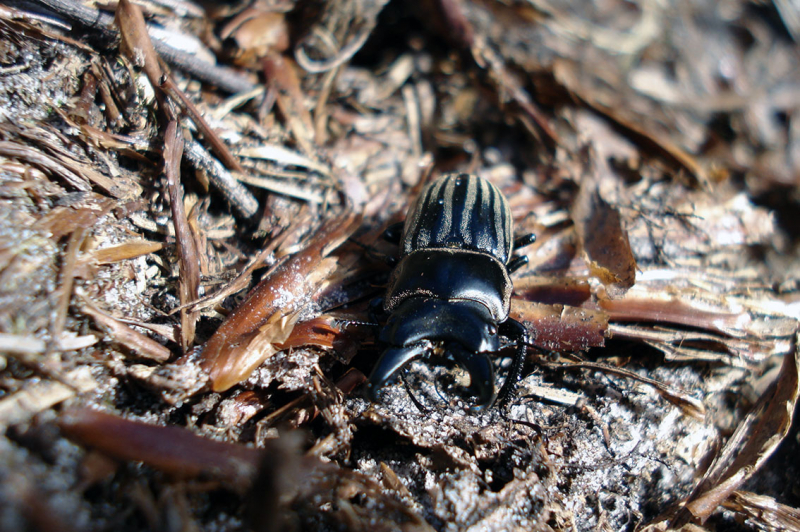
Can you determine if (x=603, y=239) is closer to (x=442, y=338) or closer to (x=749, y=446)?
(x=749, y=446)

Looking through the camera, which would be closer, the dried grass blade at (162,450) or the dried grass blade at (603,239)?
the dried grass blade at (162,450)

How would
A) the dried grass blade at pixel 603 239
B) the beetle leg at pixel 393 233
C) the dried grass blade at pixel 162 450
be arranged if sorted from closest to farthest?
1. the dried grass blade at pixel 162 450
2. the dried grass blade at pixel 603 239
3. the beetle leg at pixel 393 233

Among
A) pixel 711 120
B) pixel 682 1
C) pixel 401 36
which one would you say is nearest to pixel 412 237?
pixel 401 36

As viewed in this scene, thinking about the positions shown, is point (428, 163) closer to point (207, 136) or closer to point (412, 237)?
point (412, 237)

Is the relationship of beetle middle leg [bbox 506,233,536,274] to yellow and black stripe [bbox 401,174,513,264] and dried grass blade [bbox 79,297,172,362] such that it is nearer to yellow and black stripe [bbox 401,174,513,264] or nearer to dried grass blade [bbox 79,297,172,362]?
yellow and black stripe [bbox 401,174,513,264]

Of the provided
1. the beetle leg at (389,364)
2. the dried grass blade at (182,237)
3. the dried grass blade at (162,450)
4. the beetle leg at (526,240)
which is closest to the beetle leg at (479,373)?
the beetle leg at (389,364)

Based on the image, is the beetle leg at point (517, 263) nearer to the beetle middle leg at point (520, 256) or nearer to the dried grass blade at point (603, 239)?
the beetle middle leg at point (520, 256)
